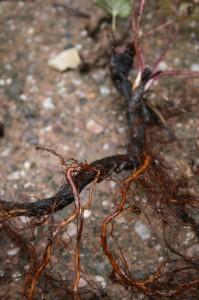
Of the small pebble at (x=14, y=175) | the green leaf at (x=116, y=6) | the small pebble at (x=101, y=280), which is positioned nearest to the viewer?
the small pebble at (x=101, y=280)

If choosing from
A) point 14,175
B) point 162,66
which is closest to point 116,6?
point 162,66

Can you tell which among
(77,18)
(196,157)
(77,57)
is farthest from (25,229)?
(77,18)

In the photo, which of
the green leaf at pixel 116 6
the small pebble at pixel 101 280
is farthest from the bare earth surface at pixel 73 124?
the green leaf at pixel 116 6

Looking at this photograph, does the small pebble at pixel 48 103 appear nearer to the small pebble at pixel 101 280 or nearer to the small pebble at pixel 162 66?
the small pebble at pixel 162 66

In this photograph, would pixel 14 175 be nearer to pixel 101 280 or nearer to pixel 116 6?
pixel 101 280

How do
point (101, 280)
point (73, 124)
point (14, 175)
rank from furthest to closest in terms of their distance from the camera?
point (73, 124), point (14, 175), point (101, 280)

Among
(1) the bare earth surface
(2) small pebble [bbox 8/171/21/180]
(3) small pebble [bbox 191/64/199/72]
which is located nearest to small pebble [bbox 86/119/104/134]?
(1) the bare earth surface

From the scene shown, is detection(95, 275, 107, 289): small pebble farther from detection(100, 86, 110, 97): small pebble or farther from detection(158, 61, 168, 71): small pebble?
detection(158, 61, 168, 71): small pebble
